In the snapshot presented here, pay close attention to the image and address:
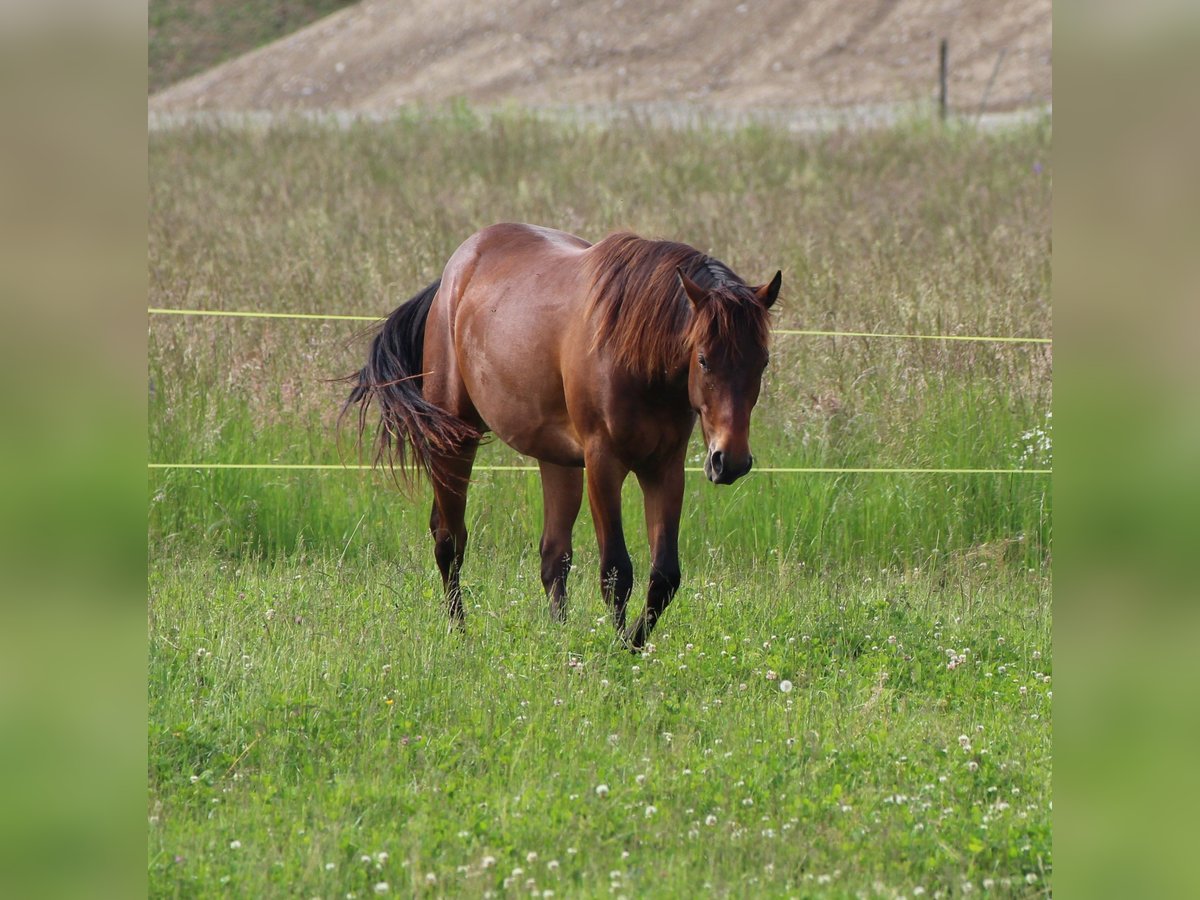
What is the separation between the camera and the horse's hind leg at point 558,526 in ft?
20.2

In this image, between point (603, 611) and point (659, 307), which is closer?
point (659, 307)

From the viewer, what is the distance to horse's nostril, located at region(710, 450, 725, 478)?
479 centimetres

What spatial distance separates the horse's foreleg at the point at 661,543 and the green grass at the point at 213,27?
3594 centimetres

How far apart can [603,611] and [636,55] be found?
102ft

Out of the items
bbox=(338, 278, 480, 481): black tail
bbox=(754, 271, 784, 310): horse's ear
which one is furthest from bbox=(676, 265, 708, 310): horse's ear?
bbox=(338, 278, 480, 481): black tail

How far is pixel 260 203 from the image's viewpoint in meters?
14.1

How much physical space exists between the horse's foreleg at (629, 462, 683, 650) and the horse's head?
738 mm

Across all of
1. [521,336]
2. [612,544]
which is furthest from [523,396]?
[612,544]

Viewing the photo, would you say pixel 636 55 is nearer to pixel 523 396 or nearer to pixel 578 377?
pixel 523 396

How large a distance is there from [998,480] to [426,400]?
3.66 metres

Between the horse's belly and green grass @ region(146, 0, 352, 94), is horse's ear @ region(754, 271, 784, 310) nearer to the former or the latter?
the horse's belly

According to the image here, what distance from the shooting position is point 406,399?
643 cm

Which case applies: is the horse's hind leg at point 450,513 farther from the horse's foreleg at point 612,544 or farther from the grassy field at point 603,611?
the horse's foreleg at point 612,544
